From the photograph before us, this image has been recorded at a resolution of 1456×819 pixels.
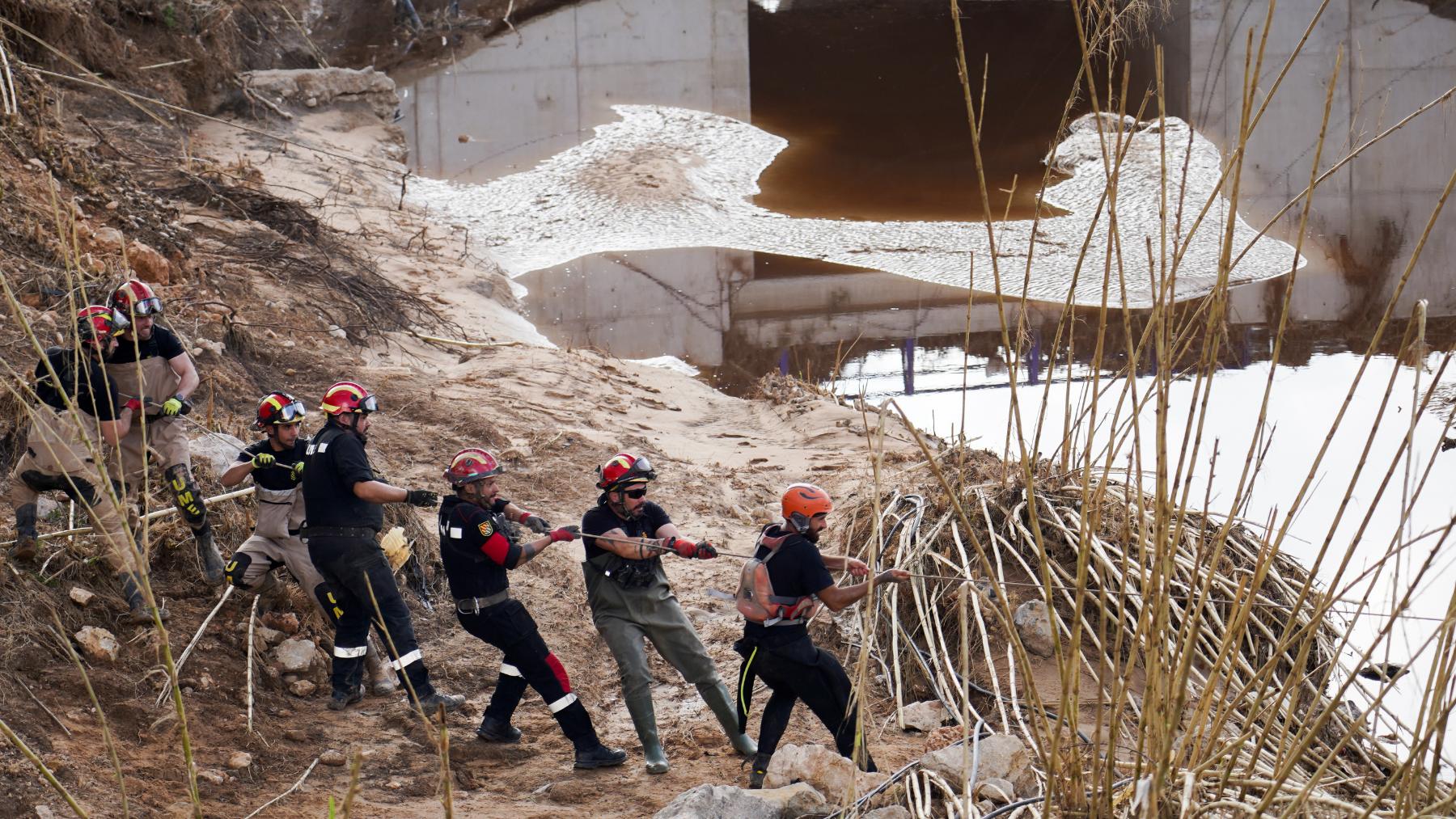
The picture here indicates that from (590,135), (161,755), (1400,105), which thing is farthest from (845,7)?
(161,755)

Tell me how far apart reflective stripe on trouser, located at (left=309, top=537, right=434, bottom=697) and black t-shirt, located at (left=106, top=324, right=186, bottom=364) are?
1.18m

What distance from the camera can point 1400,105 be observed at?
19.4 metres

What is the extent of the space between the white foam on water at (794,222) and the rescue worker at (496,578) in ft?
30.9

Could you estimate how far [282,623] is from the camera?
627 centimetres

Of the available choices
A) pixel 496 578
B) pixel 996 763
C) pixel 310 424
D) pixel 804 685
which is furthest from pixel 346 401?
pixel 996 763

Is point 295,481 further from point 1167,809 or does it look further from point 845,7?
point 845,7

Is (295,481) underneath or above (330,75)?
underneath

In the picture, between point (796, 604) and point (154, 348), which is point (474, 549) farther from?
point (154, 348)

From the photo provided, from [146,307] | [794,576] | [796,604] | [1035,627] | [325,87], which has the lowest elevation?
[1035,627]

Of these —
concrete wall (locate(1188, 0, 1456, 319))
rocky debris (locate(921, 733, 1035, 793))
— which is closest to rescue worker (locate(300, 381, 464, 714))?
rocky debris (locate(921, 733, 1035, 793))

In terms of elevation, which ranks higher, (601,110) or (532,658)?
(601,110)

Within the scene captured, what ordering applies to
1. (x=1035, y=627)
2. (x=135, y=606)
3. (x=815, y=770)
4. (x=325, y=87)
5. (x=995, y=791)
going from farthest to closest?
(x=325, y=87) → (x=1035, y=627) → (x=135, y=606) → (x=815, y=770) → (x=995, y=791)

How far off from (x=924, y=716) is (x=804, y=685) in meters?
1.18

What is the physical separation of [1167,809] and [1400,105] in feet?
63.9
